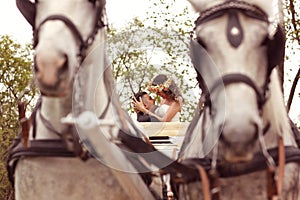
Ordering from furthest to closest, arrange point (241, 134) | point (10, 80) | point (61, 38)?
1. point (10, 80)
2. point (61, 38)
3. point (241, 134)

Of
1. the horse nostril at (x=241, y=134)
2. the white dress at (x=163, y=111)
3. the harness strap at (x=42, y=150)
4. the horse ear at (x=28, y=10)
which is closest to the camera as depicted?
the horse nostril at (x=241, y=134)

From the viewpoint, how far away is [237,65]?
4.35 meters

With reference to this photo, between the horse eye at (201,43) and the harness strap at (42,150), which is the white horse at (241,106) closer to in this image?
the horse eye at (201,43)

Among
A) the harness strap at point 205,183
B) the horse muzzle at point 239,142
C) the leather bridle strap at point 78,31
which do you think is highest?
the leather bridle strap at point 78,31

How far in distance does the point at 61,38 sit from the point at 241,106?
3.97 feet

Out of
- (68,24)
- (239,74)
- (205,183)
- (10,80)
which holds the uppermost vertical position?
(10,80)

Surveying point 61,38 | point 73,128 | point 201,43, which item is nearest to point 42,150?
point 73,128

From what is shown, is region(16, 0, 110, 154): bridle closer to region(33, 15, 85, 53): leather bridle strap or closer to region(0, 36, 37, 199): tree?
region(33, 15, 85, 53): leather bridle strap

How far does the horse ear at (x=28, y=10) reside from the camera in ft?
16.4

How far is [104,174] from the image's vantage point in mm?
4805

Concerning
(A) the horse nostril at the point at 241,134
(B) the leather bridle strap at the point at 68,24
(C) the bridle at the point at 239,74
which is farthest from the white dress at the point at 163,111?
(A) the horse nostril at the point at 241,134

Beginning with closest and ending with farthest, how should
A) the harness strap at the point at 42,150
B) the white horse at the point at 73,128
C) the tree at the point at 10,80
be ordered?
the white horse at the point at 73,128 < the harness strap at the point at 42,150 < the tree at the point at 10,80

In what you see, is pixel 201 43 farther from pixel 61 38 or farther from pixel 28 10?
pixel 28 10

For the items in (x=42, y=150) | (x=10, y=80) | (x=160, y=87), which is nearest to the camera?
(x=42, y=150)
